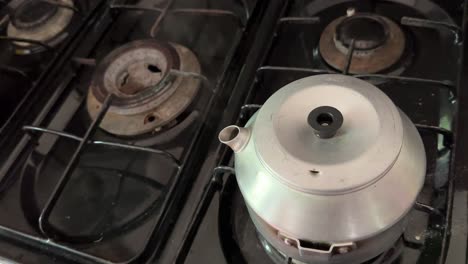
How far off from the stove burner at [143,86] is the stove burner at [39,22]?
154 mm

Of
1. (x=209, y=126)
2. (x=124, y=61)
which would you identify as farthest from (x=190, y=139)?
(x=124, y=61)

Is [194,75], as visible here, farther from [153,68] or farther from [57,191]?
[57,191]

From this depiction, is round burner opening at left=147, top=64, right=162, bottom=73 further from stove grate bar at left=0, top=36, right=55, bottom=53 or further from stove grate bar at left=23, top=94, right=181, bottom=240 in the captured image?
stove grate bar at left=0, top=36, right=55, bottom=53

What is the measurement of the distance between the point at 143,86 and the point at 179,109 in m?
0.08

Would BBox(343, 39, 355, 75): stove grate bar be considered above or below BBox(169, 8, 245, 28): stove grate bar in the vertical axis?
below

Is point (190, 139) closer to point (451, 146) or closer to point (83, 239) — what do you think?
point (83, 239)

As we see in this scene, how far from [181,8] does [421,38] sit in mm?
387

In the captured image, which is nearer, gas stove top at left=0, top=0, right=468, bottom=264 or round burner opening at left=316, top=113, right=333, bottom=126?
round burner opening at left=316, top=113, right=333, bottom=126

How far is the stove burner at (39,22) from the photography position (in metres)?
0.92

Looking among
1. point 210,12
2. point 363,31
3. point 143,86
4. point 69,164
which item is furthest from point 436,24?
point 69,164

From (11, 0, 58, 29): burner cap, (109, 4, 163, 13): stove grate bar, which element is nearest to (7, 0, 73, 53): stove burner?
(11, 0, 58, 29): burner cap

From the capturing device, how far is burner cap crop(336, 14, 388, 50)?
2.39 feet

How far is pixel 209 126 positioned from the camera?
721 mm

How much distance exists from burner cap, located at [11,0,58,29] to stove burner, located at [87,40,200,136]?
19 centimetres
